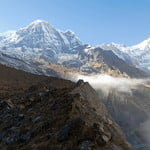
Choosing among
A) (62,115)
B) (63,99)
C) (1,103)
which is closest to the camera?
(62,115)

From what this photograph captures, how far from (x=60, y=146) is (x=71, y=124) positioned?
75.5 inches

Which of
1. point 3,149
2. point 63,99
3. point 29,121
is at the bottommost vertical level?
point 3,149

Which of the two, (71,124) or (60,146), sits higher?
(71,124)

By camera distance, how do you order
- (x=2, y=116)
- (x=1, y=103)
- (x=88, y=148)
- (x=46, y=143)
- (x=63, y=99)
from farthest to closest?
(x=1, y=103) < (x=2, y=116) < (x=63, y=99) < (x=46, y=143) < (x=88, y=148)

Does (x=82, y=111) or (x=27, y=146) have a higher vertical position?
(x=82, y=111)

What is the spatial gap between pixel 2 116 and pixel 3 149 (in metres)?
9.11

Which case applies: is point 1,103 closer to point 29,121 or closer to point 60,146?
point 29,121

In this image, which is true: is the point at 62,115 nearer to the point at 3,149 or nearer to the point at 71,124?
the point at 71,124

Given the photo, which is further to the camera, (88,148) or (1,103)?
(1,103)

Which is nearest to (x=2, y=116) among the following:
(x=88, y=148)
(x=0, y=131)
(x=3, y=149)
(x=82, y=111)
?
(x=0, y=131)

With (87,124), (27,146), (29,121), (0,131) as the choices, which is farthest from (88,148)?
(0,131)

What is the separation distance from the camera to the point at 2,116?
26141 millimetres

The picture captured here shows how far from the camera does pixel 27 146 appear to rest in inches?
635

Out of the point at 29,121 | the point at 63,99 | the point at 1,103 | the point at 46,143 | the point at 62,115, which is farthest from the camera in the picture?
the point at 1,103
